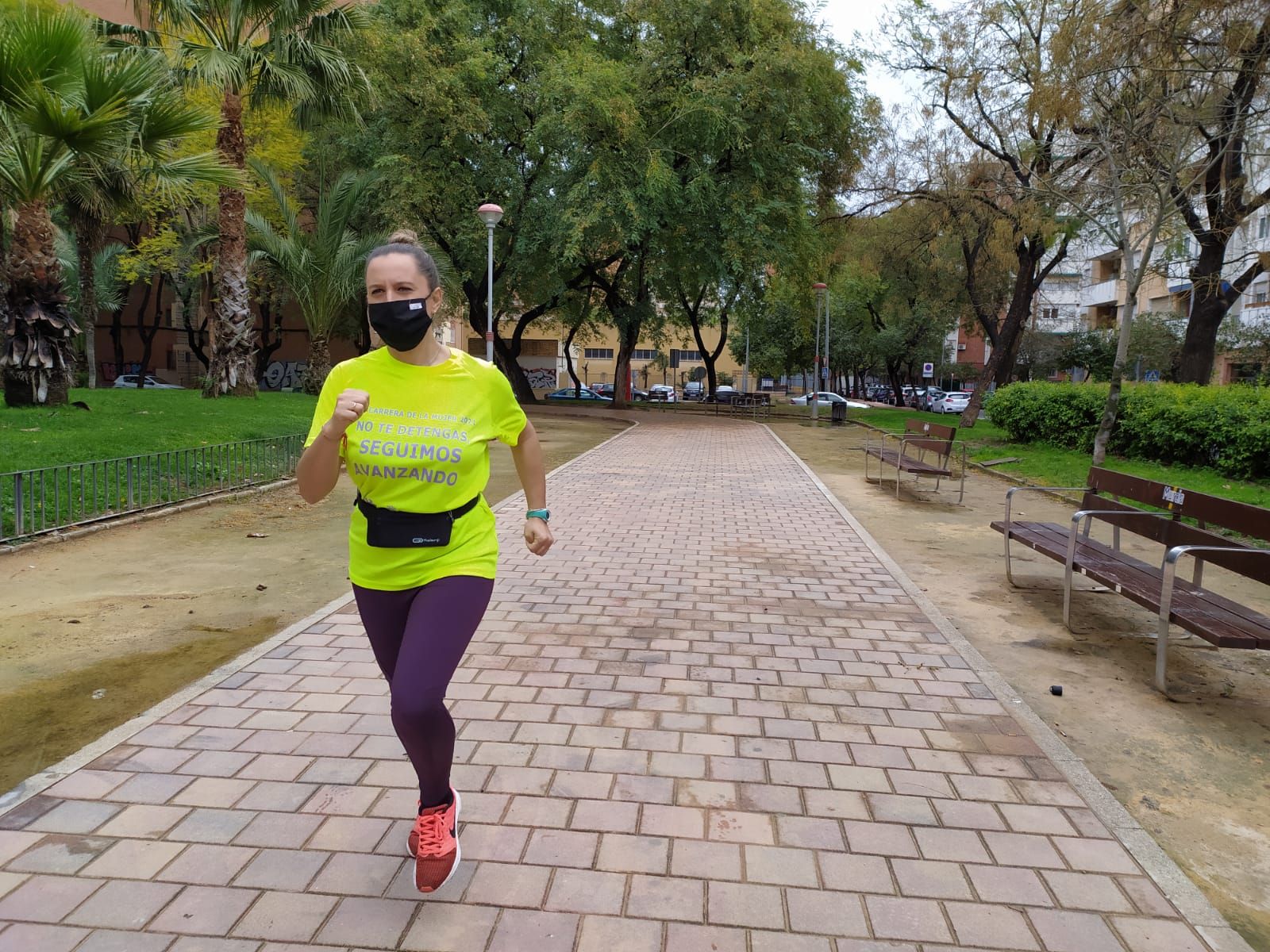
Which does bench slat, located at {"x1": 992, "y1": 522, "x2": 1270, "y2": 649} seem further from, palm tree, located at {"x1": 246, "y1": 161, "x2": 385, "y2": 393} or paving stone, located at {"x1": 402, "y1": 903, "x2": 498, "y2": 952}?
palm tree, located at {"x1": 246, "y1": 161, "x2": 385, "y2": 393}

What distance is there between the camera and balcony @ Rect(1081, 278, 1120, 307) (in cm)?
4991

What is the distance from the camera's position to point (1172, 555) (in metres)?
4.11

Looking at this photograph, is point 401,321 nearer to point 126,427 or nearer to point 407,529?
point 407,529

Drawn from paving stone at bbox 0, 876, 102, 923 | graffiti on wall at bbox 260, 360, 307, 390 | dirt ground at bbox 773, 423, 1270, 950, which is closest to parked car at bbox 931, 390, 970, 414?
graffiti on wall at bbox 260, 360, 307, 390

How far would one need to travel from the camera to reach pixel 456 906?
2.41 metres

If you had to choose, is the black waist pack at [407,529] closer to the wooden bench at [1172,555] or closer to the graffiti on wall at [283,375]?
the wooden bench at [1172,555]

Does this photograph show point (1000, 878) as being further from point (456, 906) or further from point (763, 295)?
point (763, 295)

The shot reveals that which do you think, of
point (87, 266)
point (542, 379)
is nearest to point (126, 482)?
point (87, 266)

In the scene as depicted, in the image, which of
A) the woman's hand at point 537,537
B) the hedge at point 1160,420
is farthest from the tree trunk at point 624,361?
the woman's hand at point 537,537

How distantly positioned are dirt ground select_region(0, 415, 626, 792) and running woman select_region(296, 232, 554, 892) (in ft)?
5.92

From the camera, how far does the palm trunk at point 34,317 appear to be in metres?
10.5

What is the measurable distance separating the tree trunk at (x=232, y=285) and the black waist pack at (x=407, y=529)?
14.2 meters

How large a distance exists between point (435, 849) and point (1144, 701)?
343 cm

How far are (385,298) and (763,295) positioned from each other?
24.2 metres
